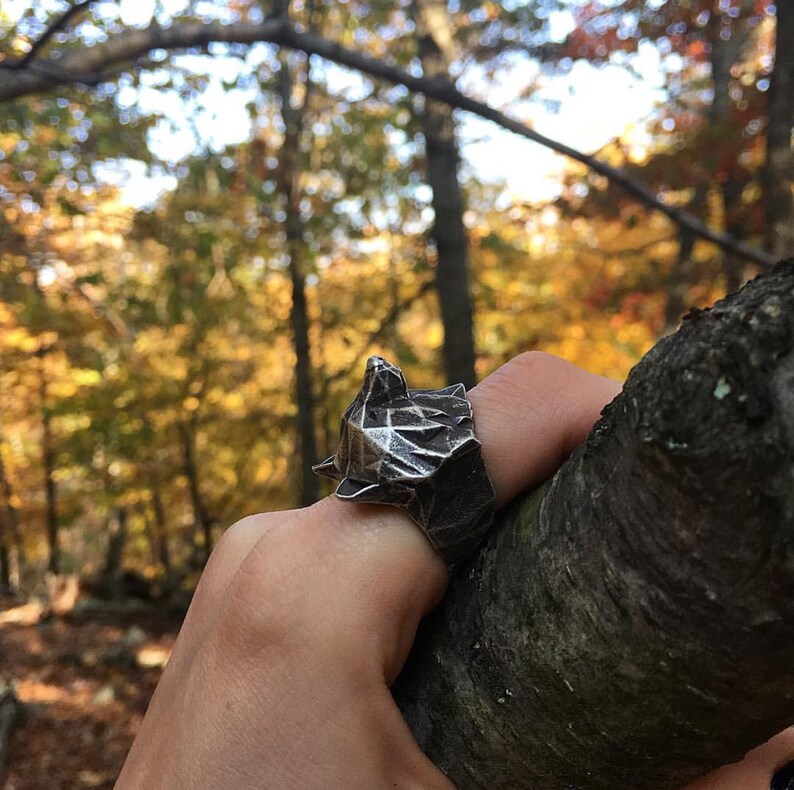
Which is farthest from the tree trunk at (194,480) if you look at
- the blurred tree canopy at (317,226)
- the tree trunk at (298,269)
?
the tree trunk at (298,269)

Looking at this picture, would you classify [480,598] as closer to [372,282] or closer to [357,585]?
[357,585]

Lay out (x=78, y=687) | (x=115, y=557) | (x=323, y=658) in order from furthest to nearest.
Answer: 1. (x=115, y=557)
2. (x=78, y=687)
3. (x=323, y=658)

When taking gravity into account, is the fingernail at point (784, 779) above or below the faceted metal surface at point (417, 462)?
below

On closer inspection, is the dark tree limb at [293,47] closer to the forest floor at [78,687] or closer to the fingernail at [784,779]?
the fingernail at [784,779]

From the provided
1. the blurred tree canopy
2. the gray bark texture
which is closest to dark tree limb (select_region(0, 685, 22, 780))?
the blurred tree canopy

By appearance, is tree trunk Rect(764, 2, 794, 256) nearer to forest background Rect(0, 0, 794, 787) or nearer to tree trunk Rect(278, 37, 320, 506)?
forest background Rect(0, 0, 794, 787)

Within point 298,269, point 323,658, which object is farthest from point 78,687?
point 323,658

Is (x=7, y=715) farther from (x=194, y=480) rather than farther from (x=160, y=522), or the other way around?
(x=160, y=522)
